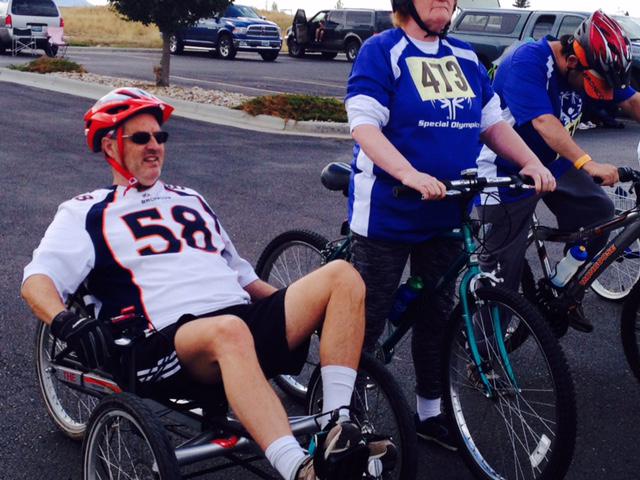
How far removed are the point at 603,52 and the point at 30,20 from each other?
938 inches

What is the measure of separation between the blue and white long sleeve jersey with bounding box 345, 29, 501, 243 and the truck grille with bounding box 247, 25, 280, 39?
26.3 metres

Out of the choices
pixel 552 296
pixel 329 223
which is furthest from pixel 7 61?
pixel 552 296

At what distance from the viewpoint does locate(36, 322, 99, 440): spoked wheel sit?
416 cm

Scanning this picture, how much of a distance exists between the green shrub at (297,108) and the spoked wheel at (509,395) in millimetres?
9885

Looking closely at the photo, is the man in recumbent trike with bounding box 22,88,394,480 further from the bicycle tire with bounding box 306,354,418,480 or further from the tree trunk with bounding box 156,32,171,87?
the tree trunk with bounding box 156,32,171,87

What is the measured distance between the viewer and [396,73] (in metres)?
3.71

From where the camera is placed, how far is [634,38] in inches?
718

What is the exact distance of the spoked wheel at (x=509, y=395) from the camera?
3463 mm

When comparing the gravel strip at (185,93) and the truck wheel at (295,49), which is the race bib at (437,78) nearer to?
the gravel strip at (185,93)

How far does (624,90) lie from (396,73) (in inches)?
65.6

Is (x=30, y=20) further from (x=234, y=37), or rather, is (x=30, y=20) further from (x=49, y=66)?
(x=49, y=66)

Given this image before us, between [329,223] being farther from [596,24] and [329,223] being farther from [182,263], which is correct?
[182,263]

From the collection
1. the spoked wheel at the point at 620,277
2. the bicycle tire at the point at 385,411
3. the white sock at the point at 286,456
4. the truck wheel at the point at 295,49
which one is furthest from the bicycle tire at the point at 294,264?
the truck wheel at the point at 295,49

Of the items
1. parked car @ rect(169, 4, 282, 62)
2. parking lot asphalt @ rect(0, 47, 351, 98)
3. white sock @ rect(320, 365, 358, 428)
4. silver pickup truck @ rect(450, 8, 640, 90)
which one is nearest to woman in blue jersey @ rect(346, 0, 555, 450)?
white sock @ rect(320, 365, 358, 428)
